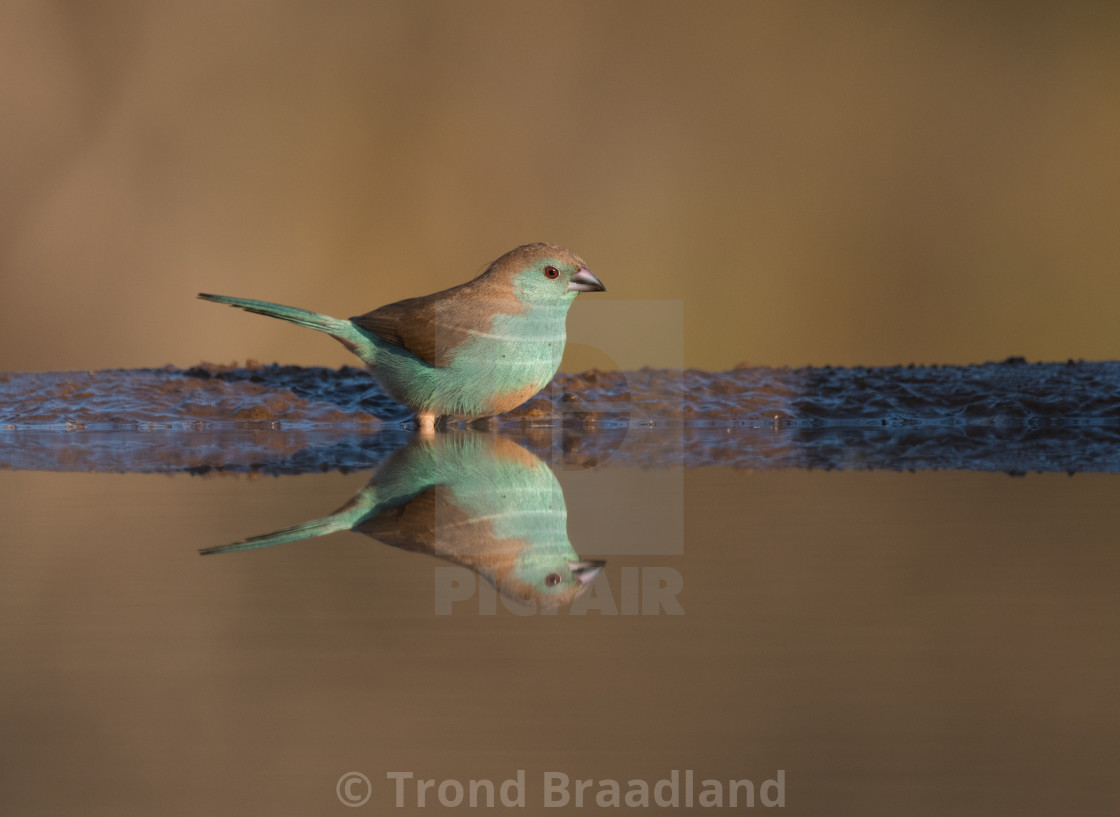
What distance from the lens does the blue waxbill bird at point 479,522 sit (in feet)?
6.23

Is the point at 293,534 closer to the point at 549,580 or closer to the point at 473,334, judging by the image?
the point at 549,580

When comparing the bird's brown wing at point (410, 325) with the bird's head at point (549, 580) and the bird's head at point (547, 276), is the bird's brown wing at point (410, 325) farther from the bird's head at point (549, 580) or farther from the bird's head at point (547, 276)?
the bird's head at point (549, 580)

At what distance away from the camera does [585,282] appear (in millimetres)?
5105

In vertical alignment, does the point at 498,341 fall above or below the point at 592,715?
above

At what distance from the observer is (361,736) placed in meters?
1.18

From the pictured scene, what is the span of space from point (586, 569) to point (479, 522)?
1.47 ft

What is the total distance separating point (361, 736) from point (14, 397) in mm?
5013

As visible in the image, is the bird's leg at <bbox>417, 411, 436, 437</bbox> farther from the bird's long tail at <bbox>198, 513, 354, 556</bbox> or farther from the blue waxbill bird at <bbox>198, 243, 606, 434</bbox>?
the bird's long tail at <bbox>198, 513, 354, 556</bbox>

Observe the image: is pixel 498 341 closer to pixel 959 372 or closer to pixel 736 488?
pixel 736 488

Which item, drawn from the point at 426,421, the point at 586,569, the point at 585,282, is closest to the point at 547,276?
the point at 585,282

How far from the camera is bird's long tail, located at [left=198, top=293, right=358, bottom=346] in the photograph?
497cm

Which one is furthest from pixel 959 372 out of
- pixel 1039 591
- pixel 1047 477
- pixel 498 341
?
pixel 1039 591

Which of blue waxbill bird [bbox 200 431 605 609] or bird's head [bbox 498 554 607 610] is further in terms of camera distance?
blue waxbill bird [bbox 200 431 605 609]

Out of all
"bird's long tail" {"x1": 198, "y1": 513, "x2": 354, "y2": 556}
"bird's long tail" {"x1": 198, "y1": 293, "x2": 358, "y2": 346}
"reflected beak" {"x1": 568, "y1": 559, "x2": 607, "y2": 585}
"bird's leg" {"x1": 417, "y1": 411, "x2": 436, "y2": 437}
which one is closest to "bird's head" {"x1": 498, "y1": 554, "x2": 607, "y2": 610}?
"reflected beak" {"x1": 568, "y1": 559, "x2": 607, "y2": 585}
